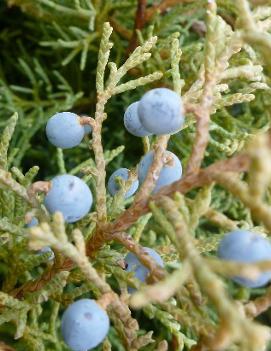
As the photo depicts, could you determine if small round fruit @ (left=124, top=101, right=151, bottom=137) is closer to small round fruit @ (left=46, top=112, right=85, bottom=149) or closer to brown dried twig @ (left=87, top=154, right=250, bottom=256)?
small round fruit @ (left=46, top=112, right=85, bottom=149)

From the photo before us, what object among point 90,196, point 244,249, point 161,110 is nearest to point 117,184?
point 90,196

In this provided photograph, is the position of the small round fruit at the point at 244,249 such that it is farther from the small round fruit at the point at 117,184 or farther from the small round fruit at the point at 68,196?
the small round fruit at the point at 117,184

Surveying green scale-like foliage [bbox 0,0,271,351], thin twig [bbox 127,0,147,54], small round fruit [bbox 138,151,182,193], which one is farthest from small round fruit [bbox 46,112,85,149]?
thin twig [bbox 127,0,147,54]

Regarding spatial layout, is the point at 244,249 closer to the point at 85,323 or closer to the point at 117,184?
the point at 85,323

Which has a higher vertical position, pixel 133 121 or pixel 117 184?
pixel 133 121

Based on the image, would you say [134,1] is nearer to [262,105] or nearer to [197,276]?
[262,105]
